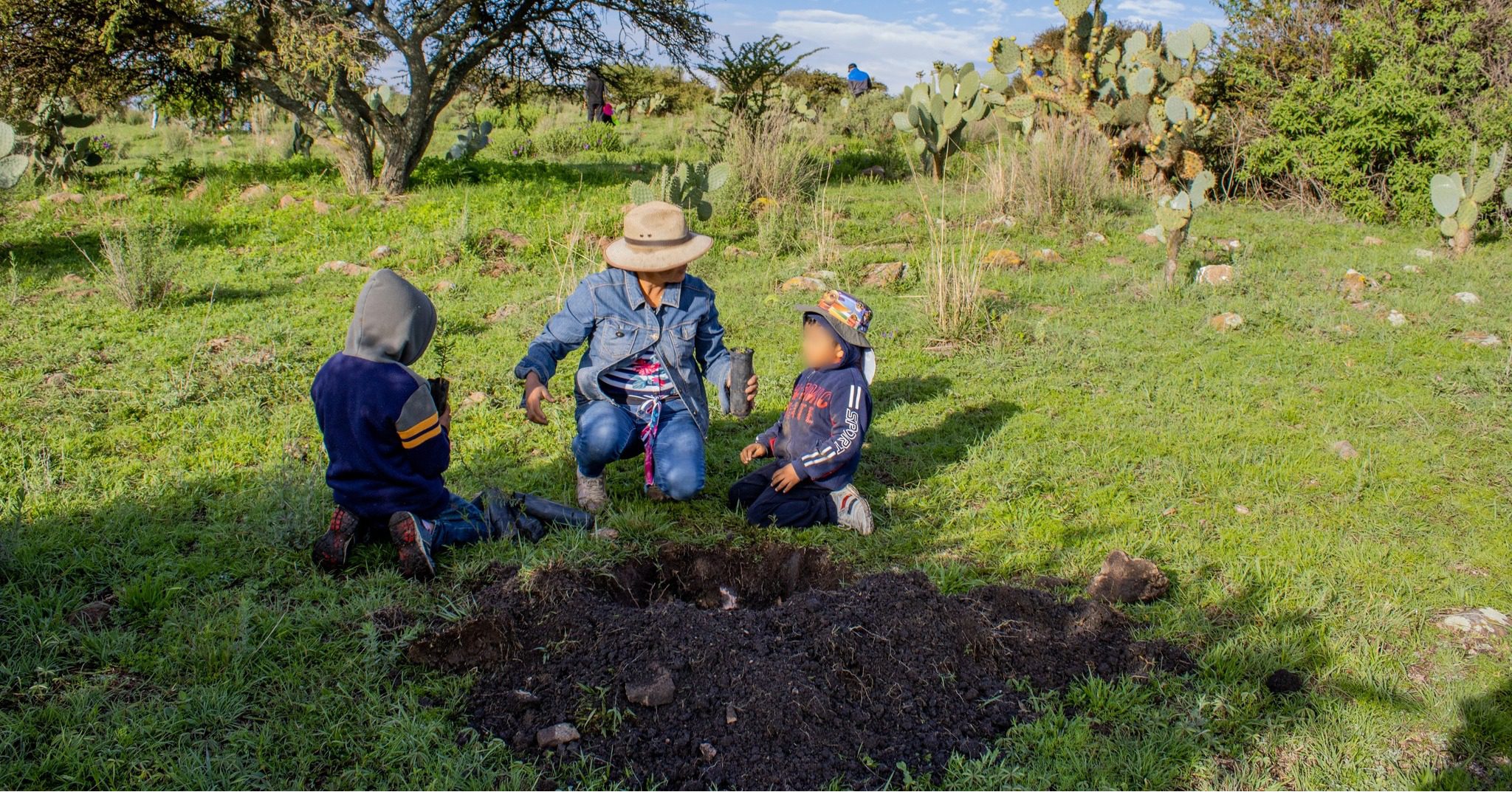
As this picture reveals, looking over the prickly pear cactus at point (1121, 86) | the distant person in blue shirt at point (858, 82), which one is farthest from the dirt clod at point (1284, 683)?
the distant person in blue shirt at point (858, 82)

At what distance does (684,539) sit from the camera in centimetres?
373

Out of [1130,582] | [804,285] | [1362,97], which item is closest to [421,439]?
[1130,582]

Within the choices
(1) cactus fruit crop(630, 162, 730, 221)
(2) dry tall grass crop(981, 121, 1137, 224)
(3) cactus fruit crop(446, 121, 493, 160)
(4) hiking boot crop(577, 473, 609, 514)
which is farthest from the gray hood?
(3) cactus fruit crop(446, 121, 493, 160)

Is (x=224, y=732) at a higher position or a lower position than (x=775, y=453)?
lower

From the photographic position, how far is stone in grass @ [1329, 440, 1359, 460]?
4.63 metres

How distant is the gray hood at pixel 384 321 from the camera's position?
3148mm

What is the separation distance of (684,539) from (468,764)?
1446 millimetres

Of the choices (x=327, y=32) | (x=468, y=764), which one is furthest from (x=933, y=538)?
(x=327, y=32)

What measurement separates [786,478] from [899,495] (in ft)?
2.30

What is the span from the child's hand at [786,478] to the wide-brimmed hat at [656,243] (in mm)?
941

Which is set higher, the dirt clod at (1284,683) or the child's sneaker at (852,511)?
the child's sneaker at (852,511)

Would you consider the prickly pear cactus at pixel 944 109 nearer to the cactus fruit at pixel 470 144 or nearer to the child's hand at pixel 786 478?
the cactus fruit at pixel 470 144

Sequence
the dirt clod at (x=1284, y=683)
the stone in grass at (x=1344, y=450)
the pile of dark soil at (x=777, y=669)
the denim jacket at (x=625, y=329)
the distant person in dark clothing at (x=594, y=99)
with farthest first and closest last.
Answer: the distant person in dark clothing at (x=594, y=99)
the stone in grass at (x=1344, y=450)
the denim jacket at (x=625, y=329)
the dirt clod at (x=1284, y=683)
the pile of dark soil at (x=777, y=669)

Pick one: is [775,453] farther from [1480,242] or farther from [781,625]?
[1480,242]
